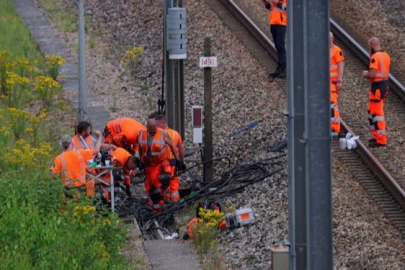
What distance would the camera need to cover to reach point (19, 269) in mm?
9625

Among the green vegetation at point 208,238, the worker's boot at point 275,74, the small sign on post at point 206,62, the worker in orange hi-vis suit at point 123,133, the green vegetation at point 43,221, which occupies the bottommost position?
the green vegetation at point 208,238

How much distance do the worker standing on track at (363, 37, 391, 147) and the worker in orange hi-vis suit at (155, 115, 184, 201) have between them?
9.07ft

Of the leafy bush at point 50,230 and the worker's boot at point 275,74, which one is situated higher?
the worker's boot at point 275,74

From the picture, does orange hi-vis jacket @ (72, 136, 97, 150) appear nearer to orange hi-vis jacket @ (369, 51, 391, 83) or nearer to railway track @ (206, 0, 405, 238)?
railway track @ (206, 0, 405, 238)

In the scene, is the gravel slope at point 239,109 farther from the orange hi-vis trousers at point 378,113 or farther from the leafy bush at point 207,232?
the orange hi-vis trousers at point 378,113

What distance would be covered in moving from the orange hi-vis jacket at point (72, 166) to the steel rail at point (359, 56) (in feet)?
13.0

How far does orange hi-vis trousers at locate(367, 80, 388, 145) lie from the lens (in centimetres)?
1580

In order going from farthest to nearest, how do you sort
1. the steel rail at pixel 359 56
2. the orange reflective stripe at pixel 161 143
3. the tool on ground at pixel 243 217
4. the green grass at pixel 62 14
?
the green grass at pixel 62 14
the orange reflective stripe at pixel 161 143
the steel rail at pixel 359 56
the tool on ground at pixel 243 217

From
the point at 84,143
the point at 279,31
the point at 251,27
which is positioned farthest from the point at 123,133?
the point at 251,27

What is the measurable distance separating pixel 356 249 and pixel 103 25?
13.0 meters

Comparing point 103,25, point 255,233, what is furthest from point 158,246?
point 103,25

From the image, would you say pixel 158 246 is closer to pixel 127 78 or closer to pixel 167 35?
pixel 167 35

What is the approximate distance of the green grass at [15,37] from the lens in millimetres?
22641

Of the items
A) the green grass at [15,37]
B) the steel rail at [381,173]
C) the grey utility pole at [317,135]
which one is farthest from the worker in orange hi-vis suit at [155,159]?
the green grass at [15,37]
